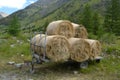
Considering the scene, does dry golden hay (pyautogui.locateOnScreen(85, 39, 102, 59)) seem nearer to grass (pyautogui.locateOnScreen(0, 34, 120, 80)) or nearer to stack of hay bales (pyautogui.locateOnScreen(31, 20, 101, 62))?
stack of hay bales (pyautogui.locateOnScreen(31, 20, 101, 62))

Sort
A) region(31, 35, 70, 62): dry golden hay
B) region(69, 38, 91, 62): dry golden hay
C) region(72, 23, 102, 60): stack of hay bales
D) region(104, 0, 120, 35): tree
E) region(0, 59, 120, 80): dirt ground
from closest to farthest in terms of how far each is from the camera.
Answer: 1. region(0, 59, 120, 80): dirt ground
2. region(31, 35, 70, 62): dry golden hay
3. region(69, 38, 91, 62): dry golden hay
4. region(72, 23, 102, 60): stack of hay bales
5. region(104, 0, 120, 35): tree


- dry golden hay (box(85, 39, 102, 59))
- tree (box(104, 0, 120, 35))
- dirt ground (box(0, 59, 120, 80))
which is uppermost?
tree (box(104, 0, 120, 35))

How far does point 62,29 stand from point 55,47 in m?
1.86

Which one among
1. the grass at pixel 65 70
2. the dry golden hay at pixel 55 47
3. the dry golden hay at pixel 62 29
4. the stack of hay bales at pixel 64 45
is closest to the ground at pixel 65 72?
the grass at pixel 65 70

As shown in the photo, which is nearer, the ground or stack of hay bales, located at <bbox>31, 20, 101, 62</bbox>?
the ground

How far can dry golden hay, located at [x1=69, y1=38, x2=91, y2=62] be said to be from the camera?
54.8 ft

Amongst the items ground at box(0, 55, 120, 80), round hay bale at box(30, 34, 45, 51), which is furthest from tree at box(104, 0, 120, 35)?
round hay bale at box(30, 34, 45, 51)

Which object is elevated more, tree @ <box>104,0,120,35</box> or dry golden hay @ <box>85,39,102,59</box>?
tree @ <box>104,0,120,35</box>

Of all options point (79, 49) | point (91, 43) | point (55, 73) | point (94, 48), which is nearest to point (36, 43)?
point (55, 73)

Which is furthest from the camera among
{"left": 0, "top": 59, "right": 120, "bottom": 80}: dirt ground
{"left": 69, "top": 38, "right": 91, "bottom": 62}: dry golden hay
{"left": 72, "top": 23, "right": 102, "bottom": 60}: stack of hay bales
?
{"left": 72, "top": 23, "right": 102, "bottom": 60}: stack of hay bales

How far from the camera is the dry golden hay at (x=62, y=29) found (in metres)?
17.2

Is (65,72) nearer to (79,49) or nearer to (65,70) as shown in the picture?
(65,70)

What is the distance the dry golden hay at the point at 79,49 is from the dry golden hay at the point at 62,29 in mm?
658

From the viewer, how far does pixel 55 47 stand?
16.1 m
